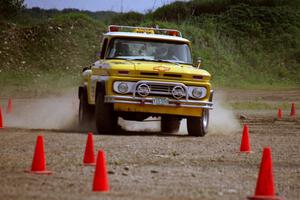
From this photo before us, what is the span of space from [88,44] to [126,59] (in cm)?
3291

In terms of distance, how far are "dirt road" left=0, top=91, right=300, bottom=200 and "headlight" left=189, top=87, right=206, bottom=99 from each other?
2.88 feet

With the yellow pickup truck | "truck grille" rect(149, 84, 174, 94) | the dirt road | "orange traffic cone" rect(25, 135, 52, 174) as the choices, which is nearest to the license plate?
the yellow pickup truck

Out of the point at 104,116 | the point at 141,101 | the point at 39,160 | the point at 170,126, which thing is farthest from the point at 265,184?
the point at 170,126

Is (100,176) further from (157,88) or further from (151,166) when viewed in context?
(157,88)

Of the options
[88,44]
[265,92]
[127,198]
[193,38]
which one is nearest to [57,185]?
[127,198]

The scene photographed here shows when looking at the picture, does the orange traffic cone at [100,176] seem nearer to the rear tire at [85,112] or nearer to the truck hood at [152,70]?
the truck hood at [152,70]

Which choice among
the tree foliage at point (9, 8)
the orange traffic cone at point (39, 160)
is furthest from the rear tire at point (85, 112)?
the tree foliage at point (9, 8)

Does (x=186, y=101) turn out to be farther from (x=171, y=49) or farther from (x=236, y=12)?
(x=236, y=12)

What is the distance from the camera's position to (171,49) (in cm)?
1938

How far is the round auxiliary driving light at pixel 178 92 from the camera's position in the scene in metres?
18.0

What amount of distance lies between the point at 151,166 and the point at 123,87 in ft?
15.9

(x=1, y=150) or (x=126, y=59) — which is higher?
(x=126, y=59)

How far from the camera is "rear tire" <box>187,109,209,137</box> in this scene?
727 inches

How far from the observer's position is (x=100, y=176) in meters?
10.1
